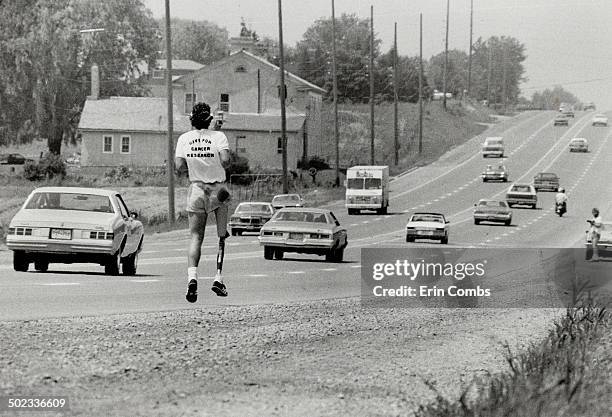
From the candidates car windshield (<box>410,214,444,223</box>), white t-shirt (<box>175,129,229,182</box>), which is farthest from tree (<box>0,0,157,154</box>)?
white t-shirt (<box>175,129,229,182</box>)

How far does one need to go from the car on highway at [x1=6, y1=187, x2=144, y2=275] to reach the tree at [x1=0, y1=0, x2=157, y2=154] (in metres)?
75.9

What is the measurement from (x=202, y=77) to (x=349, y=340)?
8630 centimetres

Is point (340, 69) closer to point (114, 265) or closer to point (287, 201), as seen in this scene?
point (287, 201)

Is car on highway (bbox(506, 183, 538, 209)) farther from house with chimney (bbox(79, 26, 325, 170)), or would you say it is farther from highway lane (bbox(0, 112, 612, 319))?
house with chimney (bbox(79, 26, 325, 170))

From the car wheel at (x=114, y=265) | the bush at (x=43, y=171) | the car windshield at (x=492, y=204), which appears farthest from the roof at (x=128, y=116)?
the car wheel at (x=114, y=265)

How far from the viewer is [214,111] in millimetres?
96000

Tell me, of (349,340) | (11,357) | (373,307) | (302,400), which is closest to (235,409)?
(302,400)

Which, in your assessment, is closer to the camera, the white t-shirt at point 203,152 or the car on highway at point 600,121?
the white t-shirt at point 203,152

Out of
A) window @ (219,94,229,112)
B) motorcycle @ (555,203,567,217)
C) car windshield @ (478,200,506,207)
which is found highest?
window @ (219,94,229,112)

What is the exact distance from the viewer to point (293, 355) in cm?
1112

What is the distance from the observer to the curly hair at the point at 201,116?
1259 centimetres

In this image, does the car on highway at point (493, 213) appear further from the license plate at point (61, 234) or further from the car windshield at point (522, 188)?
the license plate at point (61, 234)

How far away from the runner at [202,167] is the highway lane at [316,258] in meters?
2.16

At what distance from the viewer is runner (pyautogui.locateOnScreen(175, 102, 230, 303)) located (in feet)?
41.1
